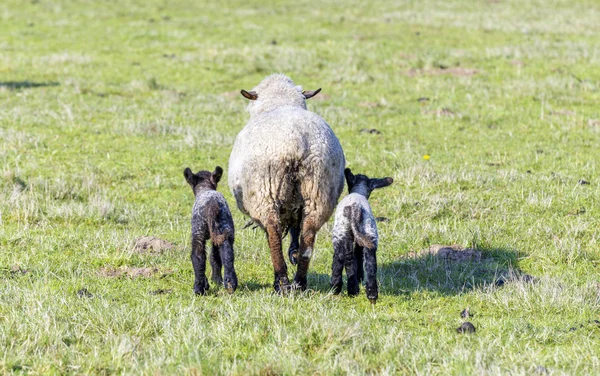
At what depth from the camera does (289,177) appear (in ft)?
24.7

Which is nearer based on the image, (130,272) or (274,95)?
(130,272)

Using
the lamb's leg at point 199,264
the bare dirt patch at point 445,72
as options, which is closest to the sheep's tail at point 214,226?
the lamb's leg at point 199,264

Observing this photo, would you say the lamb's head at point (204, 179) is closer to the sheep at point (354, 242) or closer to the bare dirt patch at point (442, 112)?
the sheep at point (354, 242)

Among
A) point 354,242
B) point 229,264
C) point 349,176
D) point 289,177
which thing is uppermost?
point 289,177

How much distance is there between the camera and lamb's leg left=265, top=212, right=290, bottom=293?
293 inches

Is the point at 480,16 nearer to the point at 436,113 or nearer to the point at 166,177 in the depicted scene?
the point at 436,113

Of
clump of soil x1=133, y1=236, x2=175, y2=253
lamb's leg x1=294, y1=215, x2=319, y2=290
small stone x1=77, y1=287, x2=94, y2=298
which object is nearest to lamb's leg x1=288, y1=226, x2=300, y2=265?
lamb's leg x1=294, y1=215, x2=319, y2=290

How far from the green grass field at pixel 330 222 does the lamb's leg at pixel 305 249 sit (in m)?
0.30

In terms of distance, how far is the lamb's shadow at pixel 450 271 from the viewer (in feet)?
25.8

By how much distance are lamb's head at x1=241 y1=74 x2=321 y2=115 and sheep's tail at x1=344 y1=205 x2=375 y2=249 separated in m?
1.93

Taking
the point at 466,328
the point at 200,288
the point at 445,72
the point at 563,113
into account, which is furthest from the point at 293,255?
the point at 445,72

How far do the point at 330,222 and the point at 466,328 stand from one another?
479 cm

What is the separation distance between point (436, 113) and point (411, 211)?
7.25m

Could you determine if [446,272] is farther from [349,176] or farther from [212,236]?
[212,236]
